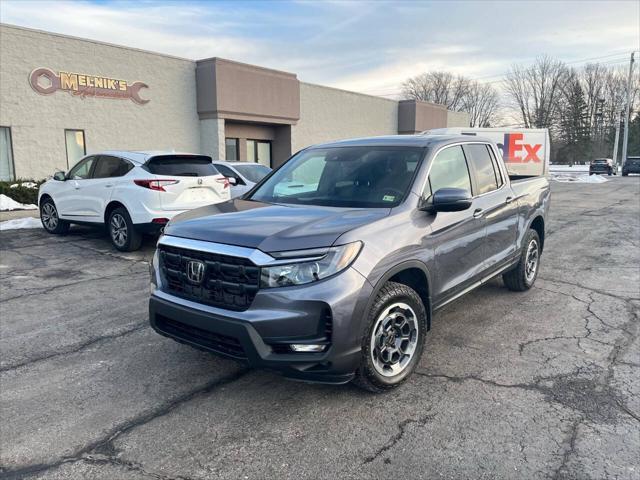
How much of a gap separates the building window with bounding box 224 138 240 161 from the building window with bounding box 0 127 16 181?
8864 mm

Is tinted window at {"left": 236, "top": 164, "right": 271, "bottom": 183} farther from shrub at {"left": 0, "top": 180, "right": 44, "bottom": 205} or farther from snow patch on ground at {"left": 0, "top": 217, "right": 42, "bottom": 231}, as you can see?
shrub at {"left": 0, "top": 180, "right": 44, "bottom": 205}

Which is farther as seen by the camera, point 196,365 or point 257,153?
A: point 257,153

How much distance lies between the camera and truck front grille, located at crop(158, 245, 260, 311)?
125 inches

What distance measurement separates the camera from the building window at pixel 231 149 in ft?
75.8

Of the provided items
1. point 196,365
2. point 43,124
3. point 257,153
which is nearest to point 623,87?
point 257,153

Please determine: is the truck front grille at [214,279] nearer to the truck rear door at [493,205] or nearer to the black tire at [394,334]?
the black tire at [394,334]

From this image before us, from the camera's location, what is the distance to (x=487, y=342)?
4574 millimetres

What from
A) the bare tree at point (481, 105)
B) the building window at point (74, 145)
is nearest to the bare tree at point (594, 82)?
the bare tree at point (481, 105)

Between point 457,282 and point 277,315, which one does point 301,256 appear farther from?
point 457,282

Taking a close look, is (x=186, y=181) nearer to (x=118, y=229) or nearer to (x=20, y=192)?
(x=118, y=229)

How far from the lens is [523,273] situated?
5.97 meters

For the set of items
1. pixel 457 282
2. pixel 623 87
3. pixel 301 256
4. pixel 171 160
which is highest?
pixel 623 87

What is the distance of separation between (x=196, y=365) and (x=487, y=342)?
2566 mm

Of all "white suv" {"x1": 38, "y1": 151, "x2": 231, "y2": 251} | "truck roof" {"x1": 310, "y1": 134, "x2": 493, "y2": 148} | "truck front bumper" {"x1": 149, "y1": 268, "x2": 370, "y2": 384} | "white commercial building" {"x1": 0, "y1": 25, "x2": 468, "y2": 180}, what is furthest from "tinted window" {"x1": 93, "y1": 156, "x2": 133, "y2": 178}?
"white commercial building" {"x1": 0, "y1": 25, "x2": 468, "y2": 180}
